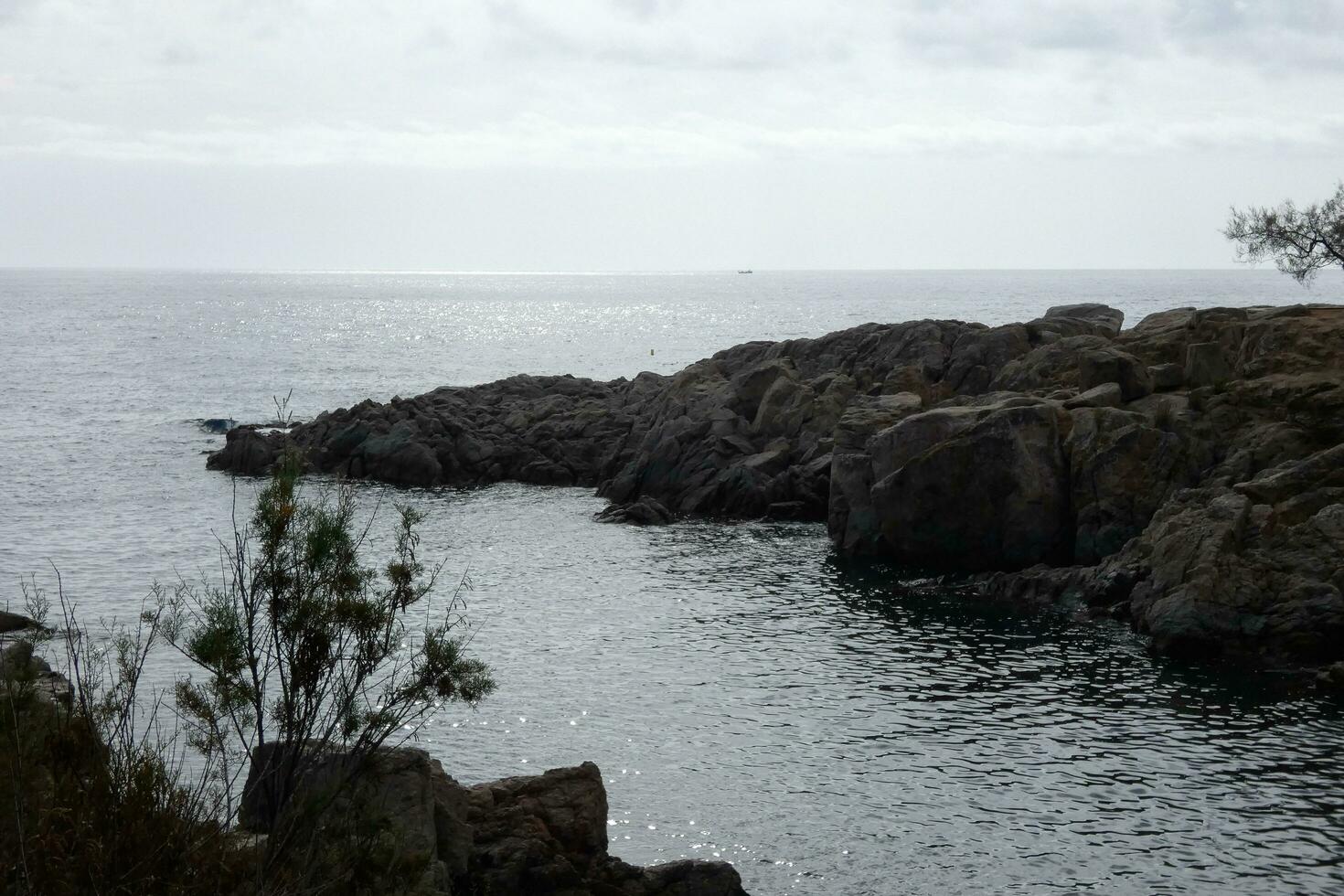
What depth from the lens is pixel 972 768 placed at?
105 ft

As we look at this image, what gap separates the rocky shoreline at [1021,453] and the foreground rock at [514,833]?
607 centimetres

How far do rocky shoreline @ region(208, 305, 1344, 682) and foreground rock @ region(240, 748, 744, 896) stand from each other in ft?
19.9

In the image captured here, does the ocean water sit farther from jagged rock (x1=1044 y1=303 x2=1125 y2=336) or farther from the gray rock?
jagged rock (x1=1044 y1=303 x2=1125 y2=336)

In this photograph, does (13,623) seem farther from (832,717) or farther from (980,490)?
(980,490)

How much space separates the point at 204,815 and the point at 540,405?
3049 inches

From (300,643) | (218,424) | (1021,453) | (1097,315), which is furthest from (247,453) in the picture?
(300,643)

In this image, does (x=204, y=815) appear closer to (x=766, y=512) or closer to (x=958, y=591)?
(x=958, y=591)

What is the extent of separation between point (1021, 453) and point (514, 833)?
35.7 m

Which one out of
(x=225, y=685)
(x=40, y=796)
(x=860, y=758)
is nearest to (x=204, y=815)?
(x=225, y=685)

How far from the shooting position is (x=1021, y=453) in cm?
5341

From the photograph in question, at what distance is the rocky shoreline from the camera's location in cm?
4162

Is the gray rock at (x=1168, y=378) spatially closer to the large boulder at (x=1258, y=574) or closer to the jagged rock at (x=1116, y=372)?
the jagged rock at (x=1116, y=372)

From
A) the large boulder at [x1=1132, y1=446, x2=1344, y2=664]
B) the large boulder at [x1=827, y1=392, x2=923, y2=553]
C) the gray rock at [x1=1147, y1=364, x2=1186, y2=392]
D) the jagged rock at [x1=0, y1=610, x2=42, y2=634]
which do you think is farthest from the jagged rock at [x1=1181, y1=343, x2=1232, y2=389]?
the jagged rock at [x1=0, y1=610, x2=42, y2=634]

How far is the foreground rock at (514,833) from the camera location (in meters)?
20.8
